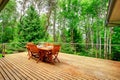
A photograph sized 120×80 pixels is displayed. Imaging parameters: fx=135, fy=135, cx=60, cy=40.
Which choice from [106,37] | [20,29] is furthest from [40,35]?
[106,37]

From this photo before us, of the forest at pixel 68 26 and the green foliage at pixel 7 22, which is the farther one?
the green foliage at pixel 7 22

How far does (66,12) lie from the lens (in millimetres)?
17234

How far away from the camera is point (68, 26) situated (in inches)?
688

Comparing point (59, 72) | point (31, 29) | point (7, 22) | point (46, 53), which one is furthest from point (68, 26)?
point (59, 72)

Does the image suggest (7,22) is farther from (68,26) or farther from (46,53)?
(46,53)

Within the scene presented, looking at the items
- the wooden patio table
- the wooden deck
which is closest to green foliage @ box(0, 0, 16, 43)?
the wooden patio table

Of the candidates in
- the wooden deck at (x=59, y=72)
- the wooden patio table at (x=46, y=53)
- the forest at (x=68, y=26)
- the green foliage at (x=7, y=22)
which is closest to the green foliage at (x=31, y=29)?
the forest at (x=68, y=26)

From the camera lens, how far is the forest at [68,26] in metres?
13.6

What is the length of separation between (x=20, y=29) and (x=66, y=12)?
20.5ft

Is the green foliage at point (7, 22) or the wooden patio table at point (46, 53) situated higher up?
the green foliage at point (7, 22)

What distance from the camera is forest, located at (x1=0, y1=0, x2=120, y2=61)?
536 inches

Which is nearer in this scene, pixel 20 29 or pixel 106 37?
pixel 20 29

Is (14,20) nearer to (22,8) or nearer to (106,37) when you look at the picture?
(22,8)

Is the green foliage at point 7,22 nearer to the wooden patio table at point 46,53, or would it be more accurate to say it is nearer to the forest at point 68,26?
the forest at point 68,26
